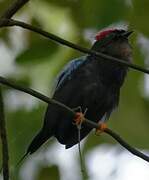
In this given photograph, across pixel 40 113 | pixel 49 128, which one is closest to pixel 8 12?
pixel 40 113

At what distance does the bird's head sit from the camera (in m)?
3.11

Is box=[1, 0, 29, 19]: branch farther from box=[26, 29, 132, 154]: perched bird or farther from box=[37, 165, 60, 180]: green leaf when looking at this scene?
box=[26, 29, 132, 154]: perched bird

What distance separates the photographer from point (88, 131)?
2.82 m

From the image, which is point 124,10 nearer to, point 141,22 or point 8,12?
point 141,22

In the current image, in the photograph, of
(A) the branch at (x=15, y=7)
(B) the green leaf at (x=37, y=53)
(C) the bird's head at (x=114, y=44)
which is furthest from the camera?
(C) the bird's head at (x=114, y=44)

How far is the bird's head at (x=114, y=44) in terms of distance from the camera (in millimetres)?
3113

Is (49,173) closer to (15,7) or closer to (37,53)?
(37,53)

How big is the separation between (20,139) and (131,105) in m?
0.49

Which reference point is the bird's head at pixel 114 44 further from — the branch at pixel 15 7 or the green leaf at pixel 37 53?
the branch at pixel 15 7

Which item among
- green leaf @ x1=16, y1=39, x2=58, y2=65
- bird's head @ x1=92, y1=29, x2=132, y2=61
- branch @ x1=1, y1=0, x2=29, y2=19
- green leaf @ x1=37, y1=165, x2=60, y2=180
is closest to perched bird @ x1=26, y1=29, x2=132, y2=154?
bird's head @ x1=92, y1=29, x2=132, y2=61

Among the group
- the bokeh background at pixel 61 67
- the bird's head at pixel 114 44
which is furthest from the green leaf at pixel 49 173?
the bird's head at pixel 114 44

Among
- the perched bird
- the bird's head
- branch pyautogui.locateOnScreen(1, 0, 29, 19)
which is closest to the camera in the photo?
branch pyautogui.locateOnScreen(1, 0, 29, 19)

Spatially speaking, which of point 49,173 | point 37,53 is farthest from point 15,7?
point 49,173

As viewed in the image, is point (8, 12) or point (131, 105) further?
point (131, 105)
